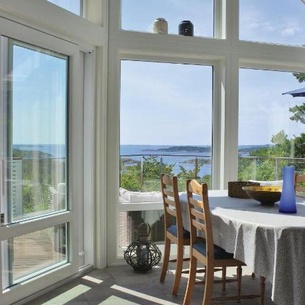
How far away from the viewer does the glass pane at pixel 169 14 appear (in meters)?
4.16

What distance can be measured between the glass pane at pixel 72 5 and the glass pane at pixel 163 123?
0.67 meters

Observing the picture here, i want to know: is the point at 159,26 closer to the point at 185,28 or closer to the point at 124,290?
the point at 185,28

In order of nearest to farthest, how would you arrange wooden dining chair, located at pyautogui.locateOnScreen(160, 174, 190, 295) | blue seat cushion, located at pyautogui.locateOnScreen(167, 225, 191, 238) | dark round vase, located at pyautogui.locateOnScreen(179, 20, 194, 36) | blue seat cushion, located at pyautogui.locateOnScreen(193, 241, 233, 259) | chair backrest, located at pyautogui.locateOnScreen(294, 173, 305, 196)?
blue seat cushion, located at pyautogui.locateOnScreen(193, 241, 233, 259)
wooden dining chair, located at pyautogui.locateOnScreen(160, 174, 190, 295)
blue seat cushion, located at pyautogui.locateOnScreen(167, 225, 191, 238)
chair backrest, located at pyautogui.locateOnScreen(294, 173, 305, 196)
dark round vase, located at pyautogui.locateOnScreen(179, 20, 194, 36)

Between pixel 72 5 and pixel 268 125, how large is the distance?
8.03ft

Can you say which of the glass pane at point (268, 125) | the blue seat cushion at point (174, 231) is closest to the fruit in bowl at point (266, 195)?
the blue seat cushion at point (174, 231)

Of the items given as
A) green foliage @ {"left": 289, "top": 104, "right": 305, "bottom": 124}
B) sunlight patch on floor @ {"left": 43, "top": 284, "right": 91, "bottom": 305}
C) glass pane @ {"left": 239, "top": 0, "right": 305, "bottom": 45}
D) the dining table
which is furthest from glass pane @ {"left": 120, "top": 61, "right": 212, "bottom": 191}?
the dining table

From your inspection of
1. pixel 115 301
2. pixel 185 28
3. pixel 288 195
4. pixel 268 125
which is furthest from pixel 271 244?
pixel 185 28

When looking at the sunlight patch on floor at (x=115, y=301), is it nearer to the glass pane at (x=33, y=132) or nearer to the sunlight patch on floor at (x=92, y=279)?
the sunlight patch on floor at (x=92, y=279)

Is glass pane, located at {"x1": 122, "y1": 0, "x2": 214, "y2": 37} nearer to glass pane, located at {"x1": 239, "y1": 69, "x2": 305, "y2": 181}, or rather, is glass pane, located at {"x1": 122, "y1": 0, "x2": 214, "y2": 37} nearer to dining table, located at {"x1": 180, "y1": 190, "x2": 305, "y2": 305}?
glass pane, located at {"x1": 239, "y1": 69, "x2": 305, "y2": 181}

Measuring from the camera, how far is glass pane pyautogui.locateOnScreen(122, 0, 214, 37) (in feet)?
13.6

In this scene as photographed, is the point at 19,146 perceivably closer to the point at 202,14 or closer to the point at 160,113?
the point at 160,113

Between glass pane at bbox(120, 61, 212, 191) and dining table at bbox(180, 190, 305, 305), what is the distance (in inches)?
63.2

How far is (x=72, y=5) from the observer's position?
3.78m

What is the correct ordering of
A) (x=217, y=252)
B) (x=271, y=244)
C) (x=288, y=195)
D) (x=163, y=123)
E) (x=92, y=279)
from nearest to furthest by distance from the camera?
(x=271, y=244)
(x=288, y=195)
(x=217, y=252)
(x=92, y=279)
(x=163, y=123)
